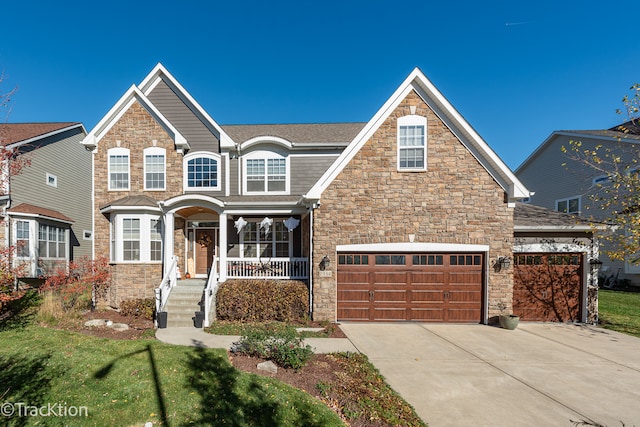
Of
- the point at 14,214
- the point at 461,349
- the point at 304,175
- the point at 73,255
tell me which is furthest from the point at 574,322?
the point at 73,255

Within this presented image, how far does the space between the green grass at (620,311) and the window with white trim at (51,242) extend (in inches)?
969

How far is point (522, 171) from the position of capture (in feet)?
84.9

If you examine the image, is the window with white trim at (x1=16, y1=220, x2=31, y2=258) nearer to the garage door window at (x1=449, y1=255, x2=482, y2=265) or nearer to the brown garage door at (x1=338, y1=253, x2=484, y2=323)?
the brown garage door at (x1=338, y1=253, x2=484, y2=323)

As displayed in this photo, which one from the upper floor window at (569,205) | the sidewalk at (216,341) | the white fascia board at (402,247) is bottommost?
the sidewalk at (216,341)

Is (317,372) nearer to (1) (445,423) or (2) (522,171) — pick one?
(1) (445,423)

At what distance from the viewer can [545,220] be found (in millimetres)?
11484

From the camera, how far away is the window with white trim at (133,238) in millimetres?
12430

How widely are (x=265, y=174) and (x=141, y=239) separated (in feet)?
18.7

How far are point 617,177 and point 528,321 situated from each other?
219 inches

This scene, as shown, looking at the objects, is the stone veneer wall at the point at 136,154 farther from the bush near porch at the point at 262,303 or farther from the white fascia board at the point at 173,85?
the bush near porch at the point at 262,303

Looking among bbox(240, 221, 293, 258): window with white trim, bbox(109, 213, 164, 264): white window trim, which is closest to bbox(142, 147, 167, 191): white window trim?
bbox(109, 213, 164, 264): white window trim

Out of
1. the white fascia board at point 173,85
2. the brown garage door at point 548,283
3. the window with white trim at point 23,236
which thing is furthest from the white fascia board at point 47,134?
the brown garage door at point 548,283

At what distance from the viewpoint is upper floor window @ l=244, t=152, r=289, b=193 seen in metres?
13.8

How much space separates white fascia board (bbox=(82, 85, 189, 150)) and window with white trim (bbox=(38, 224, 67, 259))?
6305 millimetres
